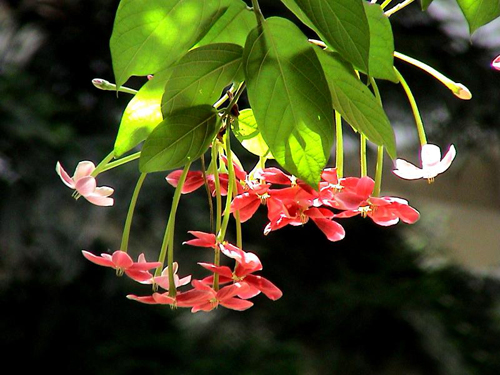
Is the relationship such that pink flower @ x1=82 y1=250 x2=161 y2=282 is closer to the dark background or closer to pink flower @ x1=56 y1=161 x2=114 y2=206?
pink flower @ x1=56 y1=161 x2=114 y2=206

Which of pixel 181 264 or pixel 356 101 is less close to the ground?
A: pixel 356 101

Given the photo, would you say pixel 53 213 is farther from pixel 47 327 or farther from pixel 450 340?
pixel 450 340

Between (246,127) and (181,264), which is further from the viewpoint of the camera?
(181,264)

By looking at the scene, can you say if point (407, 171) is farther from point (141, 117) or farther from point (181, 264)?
point (181, 264)

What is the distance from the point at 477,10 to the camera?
0.75ft

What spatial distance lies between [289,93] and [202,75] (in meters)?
0.03

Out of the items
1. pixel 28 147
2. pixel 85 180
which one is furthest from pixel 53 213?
pixel 85 180

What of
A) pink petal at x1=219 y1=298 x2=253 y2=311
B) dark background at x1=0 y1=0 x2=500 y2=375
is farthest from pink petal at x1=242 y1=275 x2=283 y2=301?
dark background at x1=0 y1=0 x2=500 y2=375

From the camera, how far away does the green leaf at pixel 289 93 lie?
0.65 ft

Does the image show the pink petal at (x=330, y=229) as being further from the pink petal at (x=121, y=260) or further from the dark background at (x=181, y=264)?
the dark background at (x=181, y=264)

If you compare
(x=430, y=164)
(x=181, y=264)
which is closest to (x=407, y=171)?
(x=430, y=164)

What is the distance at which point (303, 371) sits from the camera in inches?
72.2

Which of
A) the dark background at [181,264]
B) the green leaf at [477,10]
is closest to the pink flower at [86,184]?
the green leaf at [477,10]

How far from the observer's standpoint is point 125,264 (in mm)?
236
